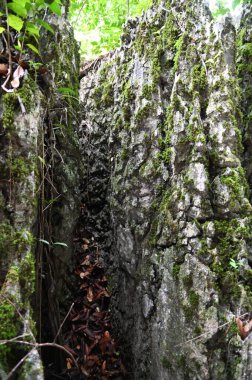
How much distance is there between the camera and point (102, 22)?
575cm

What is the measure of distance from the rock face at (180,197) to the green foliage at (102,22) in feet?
4.18

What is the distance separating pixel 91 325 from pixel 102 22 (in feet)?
15.8

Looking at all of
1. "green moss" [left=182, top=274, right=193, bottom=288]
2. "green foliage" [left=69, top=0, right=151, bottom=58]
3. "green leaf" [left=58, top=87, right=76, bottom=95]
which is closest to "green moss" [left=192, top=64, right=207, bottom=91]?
"green leaf" [left=58, top=87, right=76, bottom=95]

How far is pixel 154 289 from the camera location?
3113mm

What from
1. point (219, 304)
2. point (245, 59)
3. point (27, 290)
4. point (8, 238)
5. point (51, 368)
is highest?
Result: point (245, 59)

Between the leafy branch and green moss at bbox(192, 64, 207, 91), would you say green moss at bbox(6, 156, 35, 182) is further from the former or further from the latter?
green moss at bbox(192, 64, 207, 91)

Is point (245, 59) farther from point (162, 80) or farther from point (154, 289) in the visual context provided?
point (154, 289)

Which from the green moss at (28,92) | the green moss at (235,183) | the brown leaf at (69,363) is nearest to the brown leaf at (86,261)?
the brown leaf at (69,363)

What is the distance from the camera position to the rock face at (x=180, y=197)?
108 inches

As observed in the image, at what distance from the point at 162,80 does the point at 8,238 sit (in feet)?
7.68

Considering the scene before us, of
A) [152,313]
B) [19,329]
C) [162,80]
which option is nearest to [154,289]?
[152,313]

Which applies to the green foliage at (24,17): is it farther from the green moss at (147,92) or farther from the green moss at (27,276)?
the green moss at (27,276)

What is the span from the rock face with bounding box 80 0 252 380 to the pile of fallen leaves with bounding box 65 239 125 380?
0.47 feet

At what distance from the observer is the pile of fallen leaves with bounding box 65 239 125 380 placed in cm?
330
